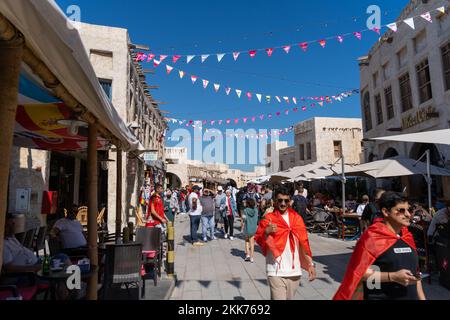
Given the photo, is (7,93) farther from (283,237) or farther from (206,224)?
(206,224)

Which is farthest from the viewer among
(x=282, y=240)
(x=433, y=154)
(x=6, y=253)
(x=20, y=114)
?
(x=433, y=154)

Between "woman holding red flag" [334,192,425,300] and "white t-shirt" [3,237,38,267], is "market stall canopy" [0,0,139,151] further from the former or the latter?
"woman holding red flag" [334,192,425,300]

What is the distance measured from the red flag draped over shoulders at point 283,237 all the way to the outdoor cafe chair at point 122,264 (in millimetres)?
1934

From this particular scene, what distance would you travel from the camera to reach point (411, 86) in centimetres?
1419

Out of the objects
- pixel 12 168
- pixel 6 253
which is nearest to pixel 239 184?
pixel 12 168

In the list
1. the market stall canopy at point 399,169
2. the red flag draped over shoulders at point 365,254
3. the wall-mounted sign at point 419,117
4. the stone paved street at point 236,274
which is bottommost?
the stone paved street at point 236,274

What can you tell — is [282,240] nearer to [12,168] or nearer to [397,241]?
[397,241]

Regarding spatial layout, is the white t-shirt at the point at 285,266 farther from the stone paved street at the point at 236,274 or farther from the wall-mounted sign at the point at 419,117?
the wall-mounted sign at the point at 419,117

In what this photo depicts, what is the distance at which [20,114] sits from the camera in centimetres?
443

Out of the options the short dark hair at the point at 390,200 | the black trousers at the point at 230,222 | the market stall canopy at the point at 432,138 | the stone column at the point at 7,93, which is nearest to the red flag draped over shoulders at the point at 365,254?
the short dark hair at the point at 390,200

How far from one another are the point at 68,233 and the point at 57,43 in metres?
3.98

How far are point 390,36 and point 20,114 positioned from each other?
674 inches

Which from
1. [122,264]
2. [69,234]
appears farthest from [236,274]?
[69,234]

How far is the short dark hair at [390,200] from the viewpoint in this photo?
2.47 m
